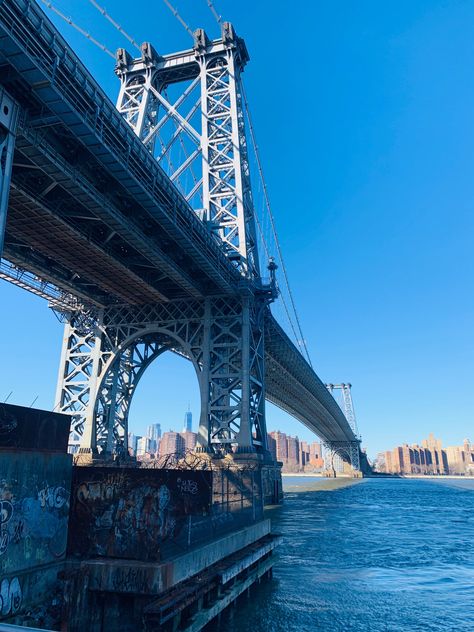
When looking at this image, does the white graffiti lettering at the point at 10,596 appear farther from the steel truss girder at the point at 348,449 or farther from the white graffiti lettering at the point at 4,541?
the steel truss girder at the point at 348,449

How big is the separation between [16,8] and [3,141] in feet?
12.4

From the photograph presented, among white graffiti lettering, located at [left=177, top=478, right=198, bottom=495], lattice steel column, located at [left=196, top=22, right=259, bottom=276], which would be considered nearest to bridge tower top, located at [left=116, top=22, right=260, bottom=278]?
lattice steel column, located at [left=196, top=22, right=259, bottom=276]

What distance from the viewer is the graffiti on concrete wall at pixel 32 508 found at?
35.0 feet

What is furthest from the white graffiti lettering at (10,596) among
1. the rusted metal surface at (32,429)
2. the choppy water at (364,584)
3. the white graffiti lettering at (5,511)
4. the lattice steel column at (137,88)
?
the lattice steel column at (137,88)

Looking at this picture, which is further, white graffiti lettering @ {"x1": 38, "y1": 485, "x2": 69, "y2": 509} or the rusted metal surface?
white graffiti lettering @ {"x1": 38, "y1": 485, "x2": 69, "y2": 509}

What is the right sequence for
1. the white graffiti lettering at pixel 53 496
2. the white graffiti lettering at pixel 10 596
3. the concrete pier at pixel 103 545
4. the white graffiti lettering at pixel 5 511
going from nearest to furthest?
the white graffiti lettering at pixel 10 596
the white graffiti lettering at pixel 5 511
the concrete pier at pixel 103 545
the white graffiti lettering at pixel 53 496

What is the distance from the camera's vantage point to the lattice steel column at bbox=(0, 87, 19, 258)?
14.9 meters

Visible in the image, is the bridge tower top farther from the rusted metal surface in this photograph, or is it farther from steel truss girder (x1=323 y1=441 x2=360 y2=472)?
steel truss girder (x1=323 y1=441 x2=360 y2=472)

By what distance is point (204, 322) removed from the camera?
3841cm

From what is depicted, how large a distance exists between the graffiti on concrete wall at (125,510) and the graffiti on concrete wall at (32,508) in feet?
1.96

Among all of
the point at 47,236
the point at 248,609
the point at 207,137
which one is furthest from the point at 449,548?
the point at 207,137

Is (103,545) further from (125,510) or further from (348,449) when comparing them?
(348,449)

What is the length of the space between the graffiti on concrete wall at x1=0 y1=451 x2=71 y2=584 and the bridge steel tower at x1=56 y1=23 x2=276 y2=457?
74.2 feet

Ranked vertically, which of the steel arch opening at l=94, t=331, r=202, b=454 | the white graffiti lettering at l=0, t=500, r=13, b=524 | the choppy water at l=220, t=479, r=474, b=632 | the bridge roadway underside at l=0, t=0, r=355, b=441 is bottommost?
the choppy water at l=220, t=479, r=474, b=632
